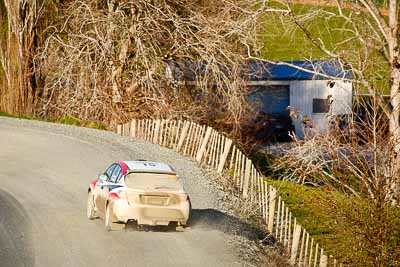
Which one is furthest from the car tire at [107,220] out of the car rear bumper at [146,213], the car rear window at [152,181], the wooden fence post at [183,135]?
the wooden fence post at [183,135]

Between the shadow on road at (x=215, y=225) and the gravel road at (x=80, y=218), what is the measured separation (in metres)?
0.03

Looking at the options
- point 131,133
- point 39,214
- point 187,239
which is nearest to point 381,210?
point 187,239

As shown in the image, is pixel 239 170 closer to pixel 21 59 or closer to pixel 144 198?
pixel 144 198

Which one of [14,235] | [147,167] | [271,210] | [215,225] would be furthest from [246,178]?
→ [14,235]

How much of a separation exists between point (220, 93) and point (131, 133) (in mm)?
5563

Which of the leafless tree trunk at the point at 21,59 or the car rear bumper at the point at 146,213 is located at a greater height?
the leafless tree trunk at the point at 21,59

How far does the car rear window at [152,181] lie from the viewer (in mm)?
17203

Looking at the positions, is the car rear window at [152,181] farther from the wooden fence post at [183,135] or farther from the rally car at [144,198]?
the wooden fence post at [183,135]

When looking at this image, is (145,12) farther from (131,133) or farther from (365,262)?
(365,262)

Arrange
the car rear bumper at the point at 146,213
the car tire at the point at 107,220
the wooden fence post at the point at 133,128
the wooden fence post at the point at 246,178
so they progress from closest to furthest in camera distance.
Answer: the car rear bumper at the point at 146,213
the car tire at the point at 107,220
the wooden fence post at the point at 246,178
the wooden fence post at the point at 133,128

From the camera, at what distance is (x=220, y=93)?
36.5 m

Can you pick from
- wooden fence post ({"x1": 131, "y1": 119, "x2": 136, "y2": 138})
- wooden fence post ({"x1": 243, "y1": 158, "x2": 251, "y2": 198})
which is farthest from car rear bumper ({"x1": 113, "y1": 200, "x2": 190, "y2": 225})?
wooden fence post ({"x1": 131, "y1": 119, "x2": 136, "y2": 138})

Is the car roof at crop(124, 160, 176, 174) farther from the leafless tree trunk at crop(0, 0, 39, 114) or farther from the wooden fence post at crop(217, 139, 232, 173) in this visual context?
the leafless tree trunk at crop(0, 0, 39, 114)

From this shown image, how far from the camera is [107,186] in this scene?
58.5ft
